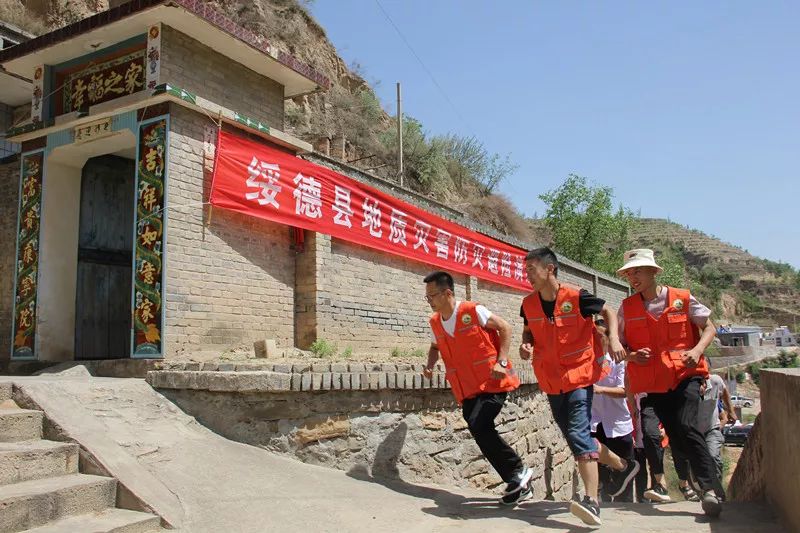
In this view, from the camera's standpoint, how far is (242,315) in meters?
8.47

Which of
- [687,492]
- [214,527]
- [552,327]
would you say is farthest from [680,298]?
[214,527]

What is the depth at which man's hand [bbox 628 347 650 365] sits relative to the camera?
455cm

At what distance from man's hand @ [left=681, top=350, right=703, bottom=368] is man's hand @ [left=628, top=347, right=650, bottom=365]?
254 mm

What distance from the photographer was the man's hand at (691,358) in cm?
435

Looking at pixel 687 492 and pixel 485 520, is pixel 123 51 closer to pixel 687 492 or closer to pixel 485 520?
pixel 485 520

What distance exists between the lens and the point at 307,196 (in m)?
9.36

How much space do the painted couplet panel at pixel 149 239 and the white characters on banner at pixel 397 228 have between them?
4449 mm

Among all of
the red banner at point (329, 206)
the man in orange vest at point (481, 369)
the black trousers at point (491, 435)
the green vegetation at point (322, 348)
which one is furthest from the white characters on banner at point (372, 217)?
the black trousers at point (491, 435)

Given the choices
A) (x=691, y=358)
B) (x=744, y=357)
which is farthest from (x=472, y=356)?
(x=744, y=357)

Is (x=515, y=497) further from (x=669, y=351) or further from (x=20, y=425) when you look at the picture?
(x=20, y=425)

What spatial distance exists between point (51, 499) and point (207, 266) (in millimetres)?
4432

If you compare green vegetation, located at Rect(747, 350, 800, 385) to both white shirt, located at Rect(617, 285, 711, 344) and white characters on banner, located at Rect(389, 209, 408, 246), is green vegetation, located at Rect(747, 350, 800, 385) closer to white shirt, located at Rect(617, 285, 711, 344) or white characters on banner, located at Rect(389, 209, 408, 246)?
white characters on banner, located at Rect(389, 209, 408, 246)

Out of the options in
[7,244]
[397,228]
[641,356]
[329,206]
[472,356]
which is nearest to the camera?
[641,356]

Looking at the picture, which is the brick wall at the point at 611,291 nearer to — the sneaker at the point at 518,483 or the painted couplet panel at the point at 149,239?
the painted couplet panel at the point at 149,239
